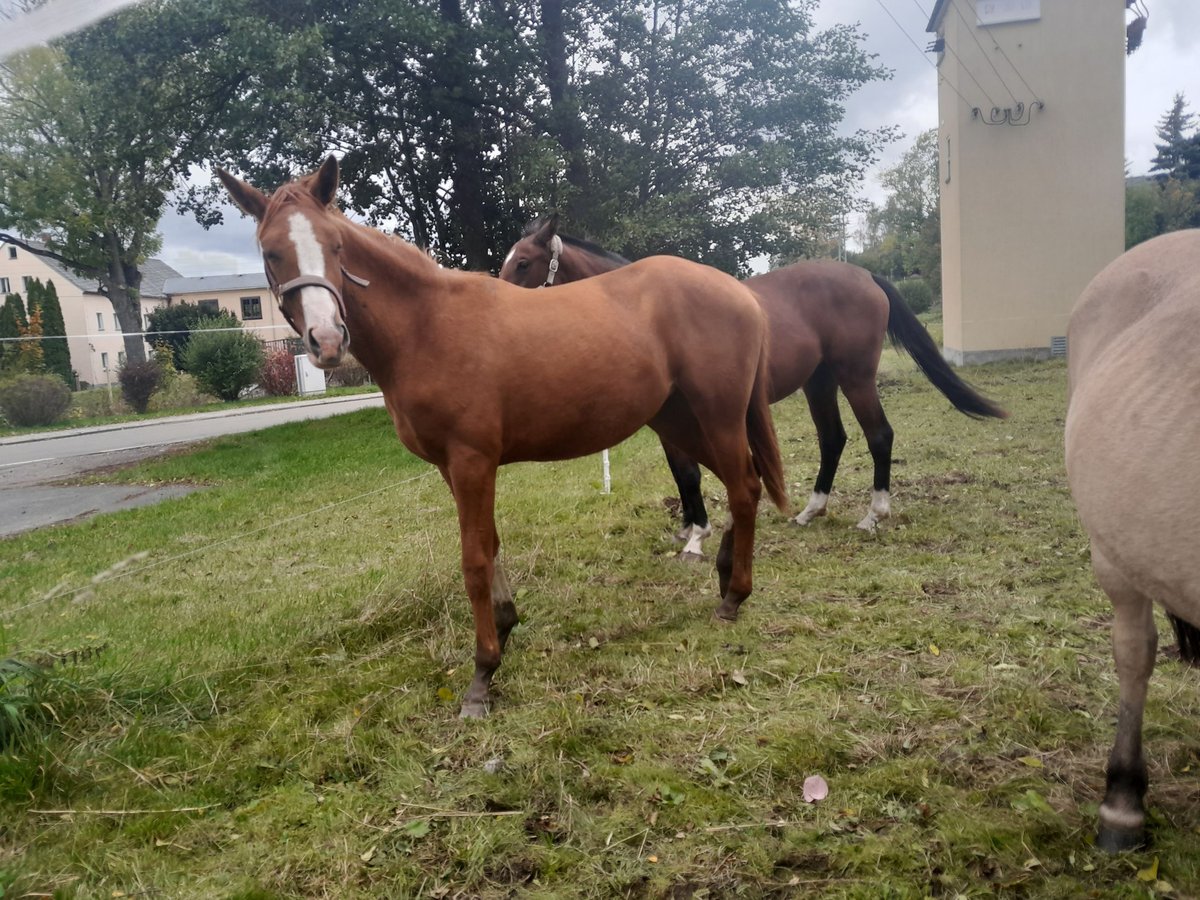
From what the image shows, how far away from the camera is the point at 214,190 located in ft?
43.4

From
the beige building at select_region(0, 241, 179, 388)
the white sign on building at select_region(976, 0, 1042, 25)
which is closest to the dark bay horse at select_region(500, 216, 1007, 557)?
the white sign on building at select_region(976, 0, 1042, 25)

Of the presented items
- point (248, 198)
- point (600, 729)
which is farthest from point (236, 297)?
point (600, 729)

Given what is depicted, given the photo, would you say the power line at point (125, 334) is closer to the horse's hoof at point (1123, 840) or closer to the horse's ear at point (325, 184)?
the horse's ear at point (325, 184)

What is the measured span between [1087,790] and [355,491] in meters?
7.14

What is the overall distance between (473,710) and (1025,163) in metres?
13.5

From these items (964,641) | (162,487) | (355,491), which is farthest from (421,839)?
(162,487)

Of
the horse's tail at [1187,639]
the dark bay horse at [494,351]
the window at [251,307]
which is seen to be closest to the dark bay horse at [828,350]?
the dark bay horse at [494,351]

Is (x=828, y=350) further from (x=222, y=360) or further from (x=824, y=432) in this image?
(x=222, y=360)

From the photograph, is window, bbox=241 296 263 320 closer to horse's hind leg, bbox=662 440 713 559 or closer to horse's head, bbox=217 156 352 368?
horse's hind leg, bbox=662 440 713 559

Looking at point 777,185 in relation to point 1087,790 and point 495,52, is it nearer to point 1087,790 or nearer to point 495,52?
point 495,52

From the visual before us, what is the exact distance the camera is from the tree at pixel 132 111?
10.1 m

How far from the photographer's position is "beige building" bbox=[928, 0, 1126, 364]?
38.0 ft

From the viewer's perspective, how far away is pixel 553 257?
483 cm

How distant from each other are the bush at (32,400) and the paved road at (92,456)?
1.58 metres
